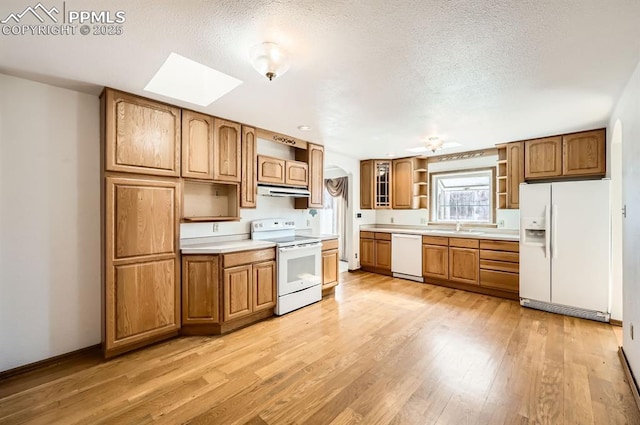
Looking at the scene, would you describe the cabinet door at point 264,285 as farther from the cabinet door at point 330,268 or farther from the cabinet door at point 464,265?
the cabinet door at point 464,265

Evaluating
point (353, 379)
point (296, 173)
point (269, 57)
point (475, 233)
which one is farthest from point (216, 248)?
point (475, 233)

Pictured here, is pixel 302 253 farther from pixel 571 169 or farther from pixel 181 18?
pixel 571 169

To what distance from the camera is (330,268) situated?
428 centimetres

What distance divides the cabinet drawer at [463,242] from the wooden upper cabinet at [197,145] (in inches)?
152

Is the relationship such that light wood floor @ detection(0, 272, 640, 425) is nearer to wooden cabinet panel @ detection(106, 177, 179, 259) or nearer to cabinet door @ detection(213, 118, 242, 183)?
wooden cabinet panel @ detection(106, 177, 179, 259)

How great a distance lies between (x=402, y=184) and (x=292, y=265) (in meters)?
3.12

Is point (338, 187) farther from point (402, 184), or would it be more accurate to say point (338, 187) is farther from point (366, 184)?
point (402, 184)

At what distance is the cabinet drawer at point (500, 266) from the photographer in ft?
13.4

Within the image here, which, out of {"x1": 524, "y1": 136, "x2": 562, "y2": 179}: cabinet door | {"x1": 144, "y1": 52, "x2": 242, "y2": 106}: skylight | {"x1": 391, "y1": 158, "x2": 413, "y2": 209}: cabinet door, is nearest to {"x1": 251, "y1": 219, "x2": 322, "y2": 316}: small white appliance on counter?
{"x1": 144, "y1": 52, "x2": 242, "y2": 106}: skylight

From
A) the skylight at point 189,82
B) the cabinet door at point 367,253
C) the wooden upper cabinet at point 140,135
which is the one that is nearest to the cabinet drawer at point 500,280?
the cabinet door at point 367,253

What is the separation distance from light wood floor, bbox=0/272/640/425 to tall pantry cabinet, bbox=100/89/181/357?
31 centimetres

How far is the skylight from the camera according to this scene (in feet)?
6.93

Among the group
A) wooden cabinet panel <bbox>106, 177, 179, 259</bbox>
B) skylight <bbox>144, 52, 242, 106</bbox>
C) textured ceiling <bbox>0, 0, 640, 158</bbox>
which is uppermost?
skylight <bbox>144, 52, 242, 106</bbox>

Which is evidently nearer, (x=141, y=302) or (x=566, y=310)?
(x=141, y=302)
